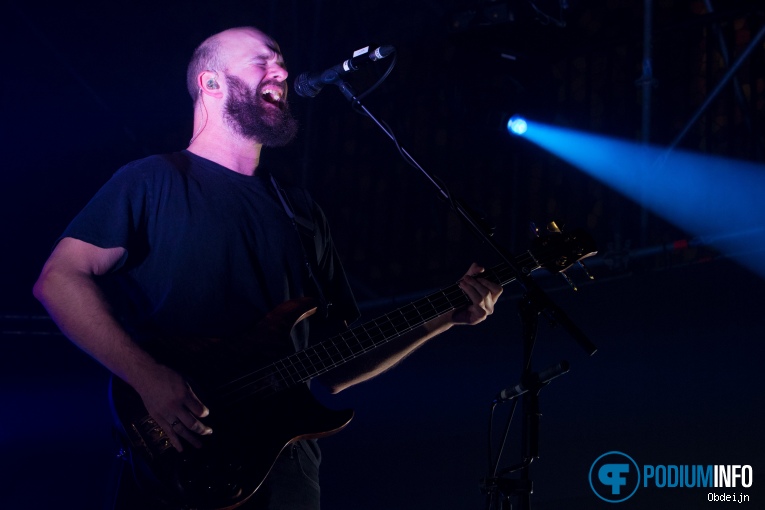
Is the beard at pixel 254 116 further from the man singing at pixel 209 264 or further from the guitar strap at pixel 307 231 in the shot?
the guitar strap at pixel 307 231

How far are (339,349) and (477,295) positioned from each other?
0.44 metres

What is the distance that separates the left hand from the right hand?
2.73 feet

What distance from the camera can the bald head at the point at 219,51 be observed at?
2.96 m

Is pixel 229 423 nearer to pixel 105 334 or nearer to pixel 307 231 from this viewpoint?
pixel 105 334

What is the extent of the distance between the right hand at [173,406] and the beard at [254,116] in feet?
3.37

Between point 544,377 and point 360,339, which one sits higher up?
point 360,339

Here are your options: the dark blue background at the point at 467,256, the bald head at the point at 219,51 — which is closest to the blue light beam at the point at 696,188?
the dark blue background at the point at 467,256

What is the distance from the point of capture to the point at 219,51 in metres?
2.98

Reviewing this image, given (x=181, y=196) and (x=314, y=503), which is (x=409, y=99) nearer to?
(x=181, y=196)

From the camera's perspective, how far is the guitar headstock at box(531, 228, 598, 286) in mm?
2381

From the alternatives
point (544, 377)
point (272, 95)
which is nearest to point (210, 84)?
point (272, 95)

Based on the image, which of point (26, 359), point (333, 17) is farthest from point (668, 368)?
point (333, 17)

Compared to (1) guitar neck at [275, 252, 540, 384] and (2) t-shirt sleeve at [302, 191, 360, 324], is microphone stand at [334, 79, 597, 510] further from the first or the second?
(2) t-shirt sleeve at [302, 191, 360, 324]

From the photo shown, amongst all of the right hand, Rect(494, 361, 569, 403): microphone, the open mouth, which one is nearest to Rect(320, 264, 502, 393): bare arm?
Rect(494, 361, 569, 403): microphone
